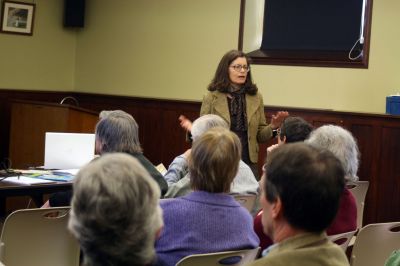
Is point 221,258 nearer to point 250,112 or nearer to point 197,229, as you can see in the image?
point 197,229

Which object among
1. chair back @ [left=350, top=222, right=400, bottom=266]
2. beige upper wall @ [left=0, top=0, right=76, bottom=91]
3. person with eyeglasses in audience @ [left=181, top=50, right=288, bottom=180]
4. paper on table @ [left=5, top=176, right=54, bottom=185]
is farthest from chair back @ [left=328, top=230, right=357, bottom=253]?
beige upper wall @ [left=0, top=0, right=76, bottom=91]

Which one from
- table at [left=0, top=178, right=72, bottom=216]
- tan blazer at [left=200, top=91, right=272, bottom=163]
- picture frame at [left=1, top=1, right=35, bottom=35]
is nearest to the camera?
table at [left=0, top=178, right=72, bottom=216]

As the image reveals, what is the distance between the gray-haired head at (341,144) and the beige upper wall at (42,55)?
555 centimetres

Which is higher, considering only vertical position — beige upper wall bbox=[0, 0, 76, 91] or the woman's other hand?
beige upper wall bbox=[0, 0, 76, 91]

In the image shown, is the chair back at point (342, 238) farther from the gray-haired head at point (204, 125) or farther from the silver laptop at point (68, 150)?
the silver laptop at point (68, 150)

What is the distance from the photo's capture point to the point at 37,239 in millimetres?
3096

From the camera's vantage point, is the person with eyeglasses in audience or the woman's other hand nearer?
the woman's other hand

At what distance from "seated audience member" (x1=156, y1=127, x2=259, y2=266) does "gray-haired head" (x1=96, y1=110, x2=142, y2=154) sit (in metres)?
1.05

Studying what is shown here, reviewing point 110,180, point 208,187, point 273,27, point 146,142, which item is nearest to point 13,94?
point 146,142

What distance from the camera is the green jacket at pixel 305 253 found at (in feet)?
5.51

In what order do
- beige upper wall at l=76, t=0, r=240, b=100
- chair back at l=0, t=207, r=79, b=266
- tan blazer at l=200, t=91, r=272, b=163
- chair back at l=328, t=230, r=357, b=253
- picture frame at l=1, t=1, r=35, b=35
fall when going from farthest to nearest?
picture frame at l=1, t=1, r=35, b=35, beige upper wall at l=76, t=0, r=240, b=100, tan blazer at l=200, t=91, r=272, b=163, chair back at l=0, t=207, r=79, b=266, chair back at l=328, t=230, r=357, b=253

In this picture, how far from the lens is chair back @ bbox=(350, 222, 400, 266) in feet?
10.1

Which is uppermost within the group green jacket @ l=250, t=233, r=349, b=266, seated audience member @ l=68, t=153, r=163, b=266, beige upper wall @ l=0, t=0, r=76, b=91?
beige upper wall @ l=0, t=0, r=76, b=91

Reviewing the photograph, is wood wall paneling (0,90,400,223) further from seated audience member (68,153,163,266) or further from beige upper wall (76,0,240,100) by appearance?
seated audience member (68,153,163,266)
